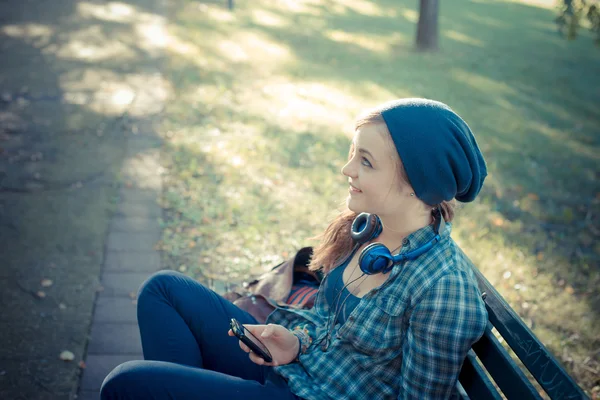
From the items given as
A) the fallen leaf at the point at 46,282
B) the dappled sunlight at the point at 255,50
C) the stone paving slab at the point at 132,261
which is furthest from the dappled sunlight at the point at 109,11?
the fallen leaf at the point at 46,282

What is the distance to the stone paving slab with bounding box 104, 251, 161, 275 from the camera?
13.1ft

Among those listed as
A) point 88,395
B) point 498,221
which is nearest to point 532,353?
point 88,395

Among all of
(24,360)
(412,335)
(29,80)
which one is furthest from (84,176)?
(412,335)

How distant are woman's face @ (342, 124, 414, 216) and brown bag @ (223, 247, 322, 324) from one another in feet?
2.63

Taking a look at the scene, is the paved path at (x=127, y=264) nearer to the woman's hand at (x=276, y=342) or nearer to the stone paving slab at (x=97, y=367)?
the stone paving slab at (x=97, y=367)

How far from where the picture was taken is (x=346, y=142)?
6.77m

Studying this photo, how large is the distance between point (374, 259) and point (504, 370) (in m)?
0.60

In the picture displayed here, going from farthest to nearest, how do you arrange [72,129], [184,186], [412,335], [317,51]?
[317,51] → [72,129] → [184,186] → [412,335]

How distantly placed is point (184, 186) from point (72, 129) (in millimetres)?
1808

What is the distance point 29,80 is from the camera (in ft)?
23.7

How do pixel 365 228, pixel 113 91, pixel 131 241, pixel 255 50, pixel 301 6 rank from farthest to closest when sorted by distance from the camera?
pixel 301 6
pixel 255 50
pixel 113 91
pixel 131 241
pixel 365 228

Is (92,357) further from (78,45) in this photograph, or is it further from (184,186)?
(78,45)

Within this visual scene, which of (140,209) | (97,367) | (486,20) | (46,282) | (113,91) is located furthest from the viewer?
(486,20)

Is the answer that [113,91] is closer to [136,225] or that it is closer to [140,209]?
[140,209]
